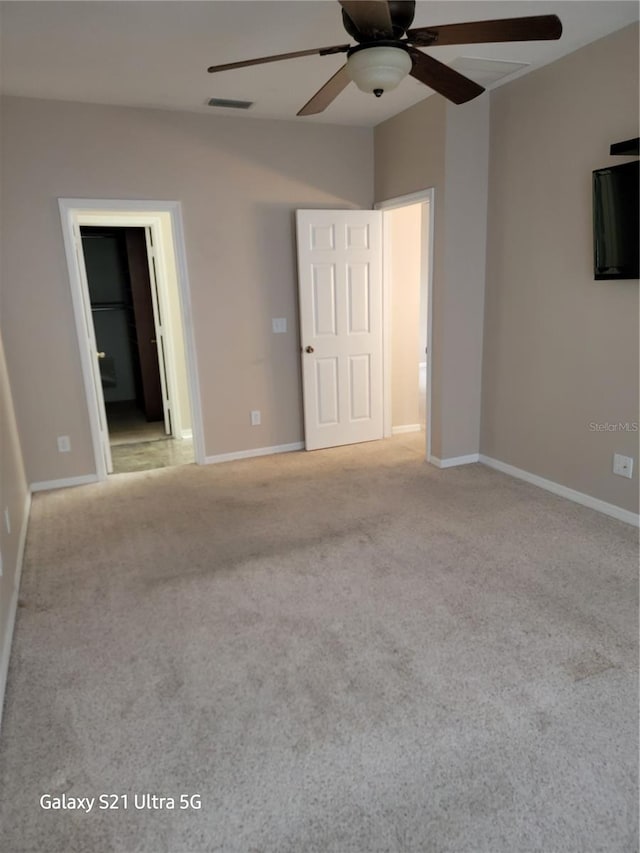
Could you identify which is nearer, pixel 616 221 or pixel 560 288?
pixel 616 221

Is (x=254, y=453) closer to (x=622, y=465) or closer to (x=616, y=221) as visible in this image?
(x=622, y=465)

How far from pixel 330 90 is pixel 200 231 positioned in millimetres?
2071

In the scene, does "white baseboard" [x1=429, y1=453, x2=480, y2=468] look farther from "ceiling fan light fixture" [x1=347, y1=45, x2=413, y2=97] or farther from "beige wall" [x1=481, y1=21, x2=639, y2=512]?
"ceiling fan light fixture" [x1=347, y1=45, x2=413, y2=97]

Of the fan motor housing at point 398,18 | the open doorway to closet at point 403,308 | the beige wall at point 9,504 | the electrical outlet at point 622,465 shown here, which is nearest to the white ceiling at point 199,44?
the fan motor housing at point 398,18

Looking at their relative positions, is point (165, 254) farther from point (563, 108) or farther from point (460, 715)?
point (460, 715)

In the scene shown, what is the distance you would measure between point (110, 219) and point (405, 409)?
10.7 feet

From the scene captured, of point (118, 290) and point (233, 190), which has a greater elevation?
point (233, 190)

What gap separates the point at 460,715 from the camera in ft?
6.17

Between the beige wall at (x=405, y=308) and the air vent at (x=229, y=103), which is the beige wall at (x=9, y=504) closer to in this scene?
the air vent at (x=229, y=103)

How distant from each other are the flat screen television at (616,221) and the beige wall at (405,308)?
6.68 feet

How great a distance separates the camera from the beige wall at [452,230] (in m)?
Result: 3.88

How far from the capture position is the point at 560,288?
3531 mm

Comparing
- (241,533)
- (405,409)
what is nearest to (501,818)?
(241,533)

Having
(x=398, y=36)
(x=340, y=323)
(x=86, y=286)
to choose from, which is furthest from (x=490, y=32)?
(x=86, y=286)
